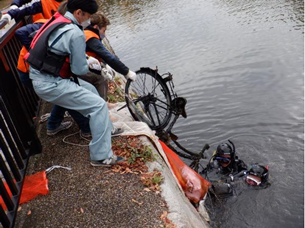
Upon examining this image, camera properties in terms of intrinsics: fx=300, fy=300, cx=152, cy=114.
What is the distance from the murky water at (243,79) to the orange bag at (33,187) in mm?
3190

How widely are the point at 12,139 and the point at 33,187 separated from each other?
704 mm

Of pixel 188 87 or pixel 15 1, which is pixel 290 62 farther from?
pixel 15 1

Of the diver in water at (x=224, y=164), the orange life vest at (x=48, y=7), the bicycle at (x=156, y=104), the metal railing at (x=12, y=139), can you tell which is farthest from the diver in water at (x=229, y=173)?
the orange life vest at (x=48, y=7)

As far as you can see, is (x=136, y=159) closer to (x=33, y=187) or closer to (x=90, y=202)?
(x=90, y=202)

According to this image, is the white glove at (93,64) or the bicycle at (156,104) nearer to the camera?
the white glove at (93,64)

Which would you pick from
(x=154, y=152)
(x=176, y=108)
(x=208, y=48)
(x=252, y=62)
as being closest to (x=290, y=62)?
(x=252, y=62)

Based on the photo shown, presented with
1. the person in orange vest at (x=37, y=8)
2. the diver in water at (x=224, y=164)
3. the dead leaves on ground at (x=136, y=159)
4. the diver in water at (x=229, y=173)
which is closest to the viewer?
the dead leaves on ground at (x=136, y=159)

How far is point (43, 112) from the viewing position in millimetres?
6195

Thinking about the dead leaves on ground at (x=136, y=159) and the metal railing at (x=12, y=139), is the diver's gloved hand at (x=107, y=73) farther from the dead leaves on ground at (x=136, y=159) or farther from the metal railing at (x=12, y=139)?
the metal railing at (x=12, y=139)

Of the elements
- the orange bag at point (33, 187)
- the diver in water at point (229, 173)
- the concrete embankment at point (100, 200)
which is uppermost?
the orange bag at point (33, 187)

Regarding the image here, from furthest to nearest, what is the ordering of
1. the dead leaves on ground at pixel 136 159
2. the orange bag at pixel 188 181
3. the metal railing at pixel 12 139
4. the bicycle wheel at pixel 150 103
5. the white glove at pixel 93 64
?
the bicycle wheel at pixel 150 103 < the orange bag at pixel 188 181 < the white glove at pixel 93 64 < the dead leaves on ground at pixel 136 159 < the metal railing at pixel 12 139

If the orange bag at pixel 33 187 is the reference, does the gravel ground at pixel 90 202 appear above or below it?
below

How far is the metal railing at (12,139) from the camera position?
3.40 m

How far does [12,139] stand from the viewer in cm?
403
